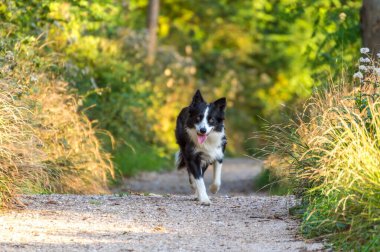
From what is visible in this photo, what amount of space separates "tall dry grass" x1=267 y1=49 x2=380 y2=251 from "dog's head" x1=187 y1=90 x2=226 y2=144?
4.51ft

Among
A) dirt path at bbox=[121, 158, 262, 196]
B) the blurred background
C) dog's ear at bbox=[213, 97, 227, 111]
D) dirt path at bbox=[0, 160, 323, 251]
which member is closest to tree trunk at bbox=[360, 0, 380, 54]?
the blurred background

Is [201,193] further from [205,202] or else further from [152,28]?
[152,28]

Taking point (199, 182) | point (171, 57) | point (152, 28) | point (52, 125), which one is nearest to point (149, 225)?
point (199, 182)

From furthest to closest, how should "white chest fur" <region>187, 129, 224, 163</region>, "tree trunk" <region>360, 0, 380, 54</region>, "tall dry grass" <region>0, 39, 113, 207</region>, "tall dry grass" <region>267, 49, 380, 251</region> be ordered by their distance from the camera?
1. "tree trunk" <region>360, 0, 380, 54</region>
2. "tall dry grass" <region>0, 39, 113, 207</region>
3. "white chest fur" <region>187, 129, 224, 163</region>
4. "tall dry grass" <region>267, 49, 380, 251</region>

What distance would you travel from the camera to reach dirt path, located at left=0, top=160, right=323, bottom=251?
25.5 feet

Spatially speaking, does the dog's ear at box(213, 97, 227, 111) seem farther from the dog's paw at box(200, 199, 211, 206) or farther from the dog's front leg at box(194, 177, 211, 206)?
the dog's paw at box(200, 199, 211, 206)

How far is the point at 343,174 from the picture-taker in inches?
308

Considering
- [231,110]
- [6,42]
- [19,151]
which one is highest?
[6,42]

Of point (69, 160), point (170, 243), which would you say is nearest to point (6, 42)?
point (69, 160)

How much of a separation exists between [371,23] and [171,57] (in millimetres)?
10054

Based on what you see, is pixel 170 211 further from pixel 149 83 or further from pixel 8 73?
pixel 149 83

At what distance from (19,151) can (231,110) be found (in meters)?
18.1

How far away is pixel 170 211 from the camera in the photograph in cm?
964

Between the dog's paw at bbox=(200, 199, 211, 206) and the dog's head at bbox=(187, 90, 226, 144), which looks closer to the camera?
the dog's paw at bbox=(200, 199, 211, 206)
